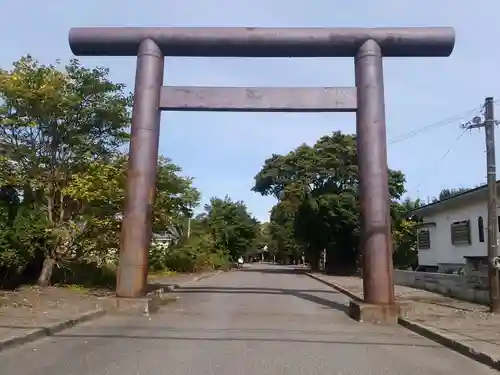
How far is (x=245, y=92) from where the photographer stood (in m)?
15.7

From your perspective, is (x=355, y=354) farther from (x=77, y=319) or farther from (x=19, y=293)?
(x=19, y=293)

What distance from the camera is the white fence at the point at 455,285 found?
59.9 feet

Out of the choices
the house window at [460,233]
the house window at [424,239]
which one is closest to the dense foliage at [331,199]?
the house window at [424,239]

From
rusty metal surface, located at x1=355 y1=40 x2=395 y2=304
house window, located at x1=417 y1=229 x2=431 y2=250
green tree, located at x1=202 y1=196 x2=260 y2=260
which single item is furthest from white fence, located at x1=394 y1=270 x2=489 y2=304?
green tree, located at x1=202 y1=196 x2=260 y2=260

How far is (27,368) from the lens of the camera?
296 inches

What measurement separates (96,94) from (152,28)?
4910 mm

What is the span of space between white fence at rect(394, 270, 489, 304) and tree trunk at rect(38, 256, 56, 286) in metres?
13.6

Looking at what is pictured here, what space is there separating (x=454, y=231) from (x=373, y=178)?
17371mm

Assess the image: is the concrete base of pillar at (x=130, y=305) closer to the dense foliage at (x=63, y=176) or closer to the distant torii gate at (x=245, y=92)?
the distant torii gate at (x=245, y=92)

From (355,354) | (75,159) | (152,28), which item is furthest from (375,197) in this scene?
(75,159)

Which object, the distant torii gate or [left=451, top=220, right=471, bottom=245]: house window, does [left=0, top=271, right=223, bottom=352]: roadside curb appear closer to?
the distant torii gate

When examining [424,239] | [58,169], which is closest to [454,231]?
[424,239]

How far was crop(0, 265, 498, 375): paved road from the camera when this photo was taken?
25.2 ft

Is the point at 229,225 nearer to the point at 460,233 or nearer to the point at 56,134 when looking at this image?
the point at 460,233
